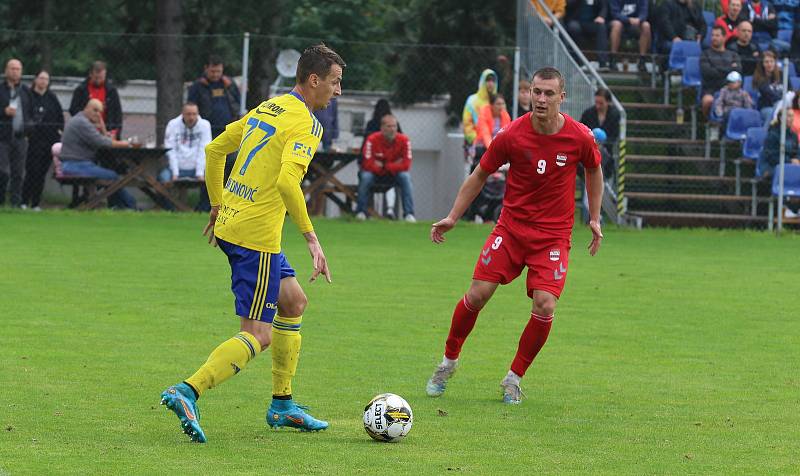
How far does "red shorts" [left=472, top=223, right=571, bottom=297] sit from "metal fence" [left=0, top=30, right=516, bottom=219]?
1234 centimetres

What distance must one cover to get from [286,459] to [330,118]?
15037mm

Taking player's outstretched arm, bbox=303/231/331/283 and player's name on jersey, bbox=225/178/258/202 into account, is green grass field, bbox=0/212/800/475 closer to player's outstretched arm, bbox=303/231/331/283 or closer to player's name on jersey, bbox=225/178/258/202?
player's outstretched arm, bbox=303/231/331/283

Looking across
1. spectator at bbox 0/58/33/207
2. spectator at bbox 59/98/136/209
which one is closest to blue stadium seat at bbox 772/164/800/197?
spectator at bbox 59/98/136/209

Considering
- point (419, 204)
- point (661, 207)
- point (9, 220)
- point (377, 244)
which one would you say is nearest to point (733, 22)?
point (661, 207)

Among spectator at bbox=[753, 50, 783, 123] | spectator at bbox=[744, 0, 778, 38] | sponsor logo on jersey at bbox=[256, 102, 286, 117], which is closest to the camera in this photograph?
sponsor logo on jersey at bbox=[256, 102, 286, 117]

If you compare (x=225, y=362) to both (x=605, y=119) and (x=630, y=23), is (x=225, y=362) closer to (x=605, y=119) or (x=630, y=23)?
(x=605, y=119)

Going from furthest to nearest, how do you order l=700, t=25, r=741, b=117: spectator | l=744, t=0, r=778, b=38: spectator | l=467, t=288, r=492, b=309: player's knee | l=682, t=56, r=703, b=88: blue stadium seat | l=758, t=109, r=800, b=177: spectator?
1. l=744, t=0, r=778, b=38: spectator
2. l=682, t=56, r=703, b=88: blue stadium seat
3. l=700, t=25, r=741, b=117: spectator
4. l=758, t=109, r=800, b=177: spectator
5. l=467, t=288, r=492, b=309: player's knee

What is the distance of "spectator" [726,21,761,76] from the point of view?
2316 cm

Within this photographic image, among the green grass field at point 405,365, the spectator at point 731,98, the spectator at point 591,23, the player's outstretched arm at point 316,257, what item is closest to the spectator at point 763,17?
the spectator at point 591,23

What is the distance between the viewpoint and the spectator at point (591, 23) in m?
24.7

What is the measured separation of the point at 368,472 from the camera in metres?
6.50

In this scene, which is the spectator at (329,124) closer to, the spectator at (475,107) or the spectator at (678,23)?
the spectator at (475,107)

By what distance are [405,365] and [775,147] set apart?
12.7m

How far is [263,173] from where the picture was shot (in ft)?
23.9
